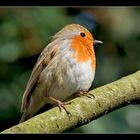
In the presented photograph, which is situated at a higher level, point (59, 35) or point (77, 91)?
point (59, 35)

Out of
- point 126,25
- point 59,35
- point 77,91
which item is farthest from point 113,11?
point 77,91

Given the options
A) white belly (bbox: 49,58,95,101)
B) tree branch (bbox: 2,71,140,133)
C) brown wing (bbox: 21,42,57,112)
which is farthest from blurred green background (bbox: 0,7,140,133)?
tree branch (bbox: 2,71,140,133)

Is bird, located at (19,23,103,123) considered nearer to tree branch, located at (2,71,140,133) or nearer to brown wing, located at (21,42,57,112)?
brown wing, located at (21,42,57,112)

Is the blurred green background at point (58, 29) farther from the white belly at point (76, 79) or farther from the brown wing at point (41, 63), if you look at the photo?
the white belly at point (76, 79)

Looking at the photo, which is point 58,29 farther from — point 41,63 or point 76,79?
point 76,79
